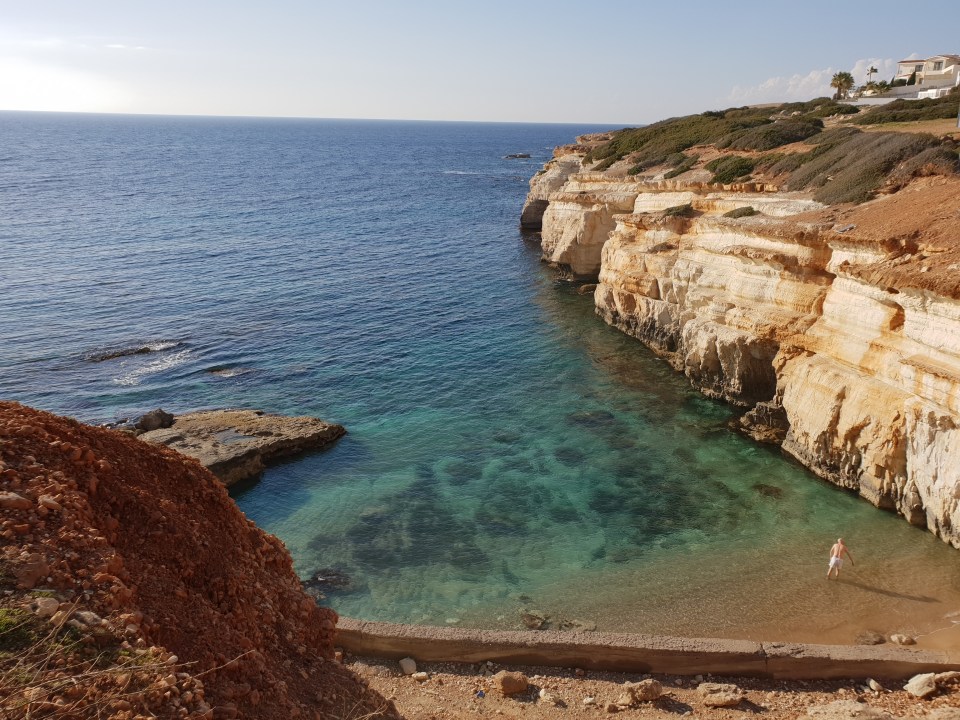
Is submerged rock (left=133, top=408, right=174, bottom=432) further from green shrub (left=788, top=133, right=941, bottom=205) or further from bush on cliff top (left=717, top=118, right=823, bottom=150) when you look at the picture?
bush on cliff top (left=717, top=118, right=823, bottom=150)

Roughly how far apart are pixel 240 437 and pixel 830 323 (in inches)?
812

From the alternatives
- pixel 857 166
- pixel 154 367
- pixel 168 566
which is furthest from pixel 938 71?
pixel 168 566

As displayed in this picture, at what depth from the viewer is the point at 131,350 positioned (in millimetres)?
33281

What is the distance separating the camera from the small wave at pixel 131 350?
32.5 meters

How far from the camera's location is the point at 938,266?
57.8ft

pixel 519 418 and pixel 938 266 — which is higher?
pixel 938 266

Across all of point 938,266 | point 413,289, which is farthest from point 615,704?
point 413,289

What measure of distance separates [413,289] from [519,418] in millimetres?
20867

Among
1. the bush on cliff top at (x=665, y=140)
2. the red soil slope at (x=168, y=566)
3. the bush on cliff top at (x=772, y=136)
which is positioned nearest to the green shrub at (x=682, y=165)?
the bush on cliff top at (x=665, y=140)

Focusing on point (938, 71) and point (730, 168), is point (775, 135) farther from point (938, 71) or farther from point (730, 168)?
point (938, 71)

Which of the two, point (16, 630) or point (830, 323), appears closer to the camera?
point (16, 630)

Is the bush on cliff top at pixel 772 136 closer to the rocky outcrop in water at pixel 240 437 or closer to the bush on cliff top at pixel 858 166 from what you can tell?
the bush on cliff top at pixel 858 166

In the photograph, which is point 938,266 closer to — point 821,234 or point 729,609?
point 821,234

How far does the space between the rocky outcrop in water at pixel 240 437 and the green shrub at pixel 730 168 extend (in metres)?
25.4
